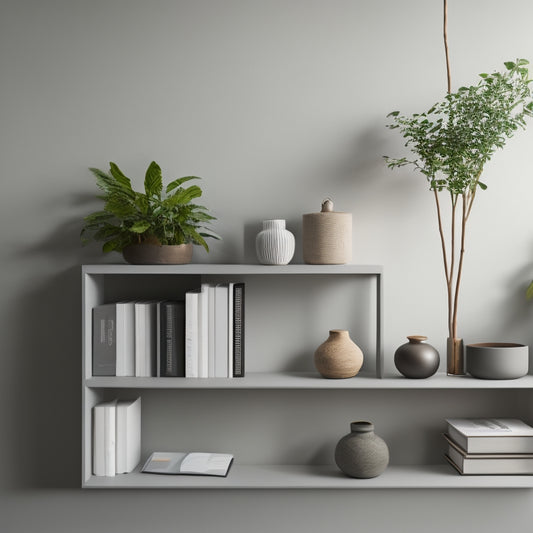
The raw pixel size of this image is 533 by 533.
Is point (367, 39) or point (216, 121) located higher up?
point (367, 39)

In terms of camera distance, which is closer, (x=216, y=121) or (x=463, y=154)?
(x=463, y=154)

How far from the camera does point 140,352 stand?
6.34 feet

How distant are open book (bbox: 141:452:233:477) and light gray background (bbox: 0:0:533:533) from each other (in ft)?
0.50

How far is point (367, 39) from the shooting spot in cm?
210

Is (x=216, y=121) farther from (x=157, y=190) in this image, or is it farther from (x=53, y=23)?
(x=53, y=23)

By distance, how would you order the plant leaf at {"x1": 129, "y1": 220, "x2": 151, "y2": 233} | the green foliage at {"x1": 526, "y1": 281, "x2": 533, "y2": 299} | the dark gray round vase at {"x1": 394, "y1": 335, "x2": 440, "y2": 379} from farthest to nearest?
the green foliage at {"x1": 526, "y1": 281, "x2": 533, "y2": 299} < the dark gray round vase at {"x1": 394, "y1": 335, "x2": 440, "y2": 379} < the plant leaf at {"x1": 129, "y1": 220, "x2": 151, "y2": 233}

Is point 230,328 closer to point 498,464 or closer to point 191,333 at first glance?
point 191,333

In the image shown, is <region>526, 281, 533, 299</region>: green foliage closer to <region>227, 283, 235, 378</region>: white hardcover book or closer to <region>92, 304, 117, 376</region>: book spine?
<region>227, 283, 235, 378</region>: white hardcover book

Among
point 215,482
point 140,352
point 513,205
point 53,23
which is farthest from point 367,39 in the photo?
point 215,482

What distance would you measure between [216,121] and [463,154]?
84cm

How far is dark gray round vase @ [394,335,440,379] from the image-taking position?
1934 mm

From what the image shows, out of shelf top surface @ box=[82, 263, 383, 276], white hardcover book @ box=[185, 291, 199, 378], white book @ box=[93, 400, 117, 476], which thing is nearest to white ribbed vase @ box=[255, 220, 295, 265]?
shelf top surface @ box=[82, 263, 383, 276]

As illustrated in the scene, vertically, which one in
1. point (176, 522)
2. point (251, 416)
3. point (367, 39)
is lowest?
point (176, 522)

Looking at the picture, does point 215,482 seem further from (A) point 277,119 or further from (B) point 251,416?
(A) point 277,119
